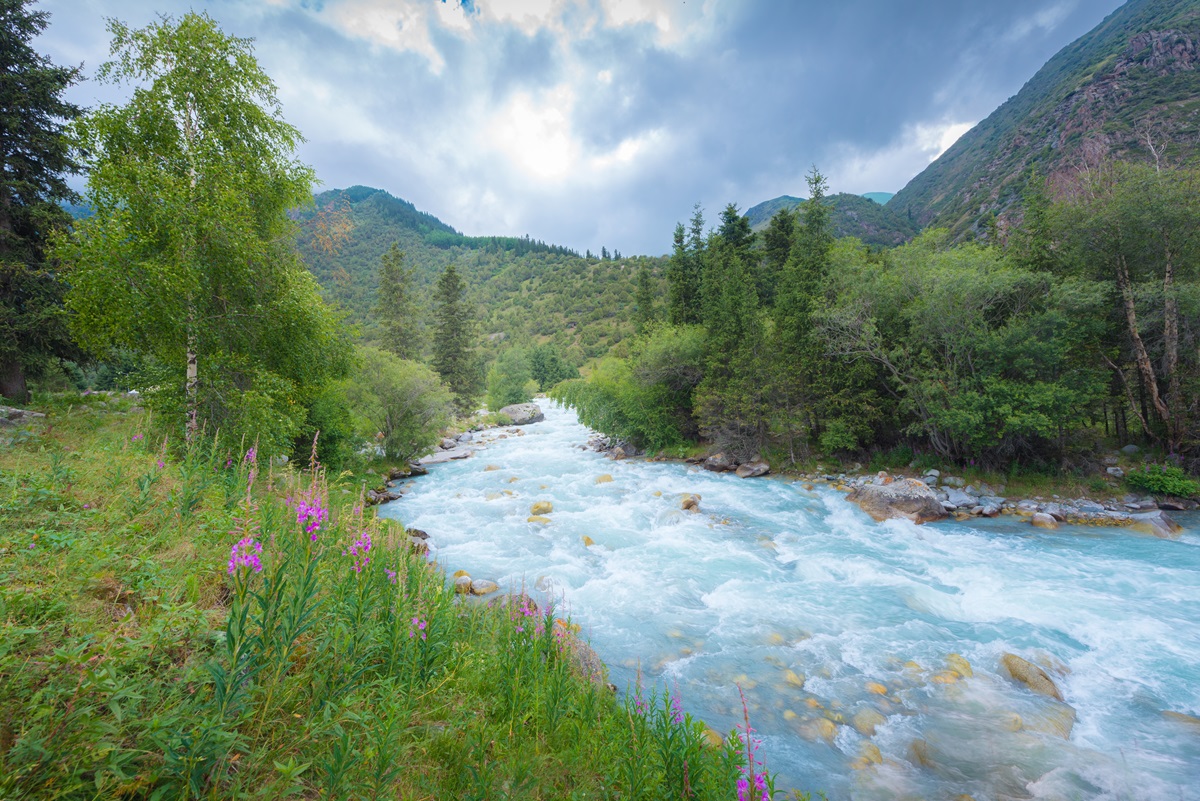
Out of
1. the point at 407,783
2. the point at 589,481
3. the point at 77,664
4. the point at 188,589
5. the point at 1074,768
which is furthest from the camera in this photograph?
the point at 589,481

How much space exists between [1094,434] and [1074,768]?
57.9 feet

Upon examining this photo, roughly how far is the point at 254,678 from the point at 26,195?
18475 mm

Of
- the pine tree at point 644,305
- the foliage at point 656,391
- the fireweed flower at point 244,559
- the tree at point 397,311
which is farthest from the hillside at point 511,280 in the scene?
the fireweed flower at point 244,559

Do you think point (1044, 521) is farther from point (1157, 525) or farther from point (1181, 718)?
point (1181, 718)

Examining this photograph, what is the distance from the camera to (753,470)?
20547 millimetres

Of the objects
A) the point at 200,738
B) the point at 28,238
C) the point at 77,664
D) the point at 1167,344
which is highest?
the point at 28,238

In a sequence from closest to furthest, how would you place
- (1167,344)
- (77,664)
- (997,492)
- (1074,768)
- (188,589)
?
(77,664)
(188,589)
(1074,768)
(1167,344)
(997,492)

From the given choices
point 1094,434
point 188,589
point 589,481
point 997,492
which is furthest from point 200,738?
point 1094,434

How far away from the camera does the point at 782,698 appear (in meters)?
6.34

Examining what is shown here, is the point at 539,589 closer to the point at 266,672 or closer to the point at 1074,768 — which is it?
the point at 266,672

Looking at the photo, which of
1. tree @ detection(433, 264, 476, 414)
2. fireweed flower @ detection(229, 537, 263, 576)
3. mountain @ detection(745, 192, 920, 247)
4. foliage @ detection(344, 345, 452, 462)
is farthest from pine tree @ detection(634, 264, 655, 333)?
mountain @ detection(745, 192, 920, 247)

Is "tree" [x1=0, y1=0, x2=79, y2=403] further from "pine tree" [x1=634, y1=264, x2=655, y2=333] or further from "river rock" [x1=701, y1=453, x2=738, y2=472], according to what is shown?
"pine tree" [x1=634, y1=264, x2=655, y2=333]

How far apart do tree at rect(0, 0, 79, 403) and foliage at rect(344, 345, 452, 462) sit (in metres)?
9.67

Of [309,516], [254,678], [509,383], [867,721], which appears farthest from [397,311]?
[867,721]
